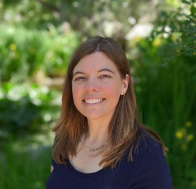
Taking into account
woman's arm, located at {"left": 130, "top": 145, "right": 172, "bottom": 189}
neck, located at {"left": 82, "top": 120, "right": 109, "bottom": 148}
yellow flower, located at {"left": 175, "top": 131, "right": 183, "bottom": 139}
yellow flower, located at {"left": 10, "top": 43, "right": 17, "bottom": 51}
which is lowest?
woman's arm, located at {"left": 130, "top": 145, "right": 172, "bottom": 189}

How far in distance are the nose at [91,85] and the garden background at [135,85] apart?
500 millimetres

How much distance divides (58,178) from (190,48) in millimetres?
895

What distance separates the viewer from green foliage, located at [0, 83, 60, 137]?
21.6 ft

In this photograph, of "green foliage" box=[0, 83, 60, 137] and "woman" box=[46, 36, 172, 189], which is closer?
"woman" box=[46, 36, 172, 189]

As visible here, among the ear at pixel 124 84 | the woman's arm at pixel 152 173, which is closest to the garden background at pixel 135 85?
the ear at pixel 124 84

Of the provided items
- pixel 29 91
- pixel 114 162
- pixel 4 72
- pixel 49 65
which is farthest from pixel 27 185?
pixel 49 65

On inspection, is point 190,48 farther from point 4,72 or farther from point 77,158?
point 4,72

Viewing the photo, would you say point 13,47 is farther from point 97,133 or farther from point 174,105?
point 97,133

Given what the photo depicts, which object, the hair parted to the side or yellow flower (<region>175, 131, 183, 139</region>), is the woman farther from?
yellow flower (<region>175, 131, 183, 139</region>)

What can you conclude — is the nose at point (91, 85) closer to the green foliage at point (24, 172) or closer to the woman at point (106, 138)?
the woman at point (106, 138)

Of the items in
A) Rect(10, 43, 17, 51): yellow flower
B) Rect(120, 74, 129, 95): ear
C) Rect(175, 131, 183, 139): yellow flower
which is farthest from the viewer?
Rect(10, 43, 17, 51): yellow flower

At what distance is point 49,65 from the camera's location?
10.5 metres

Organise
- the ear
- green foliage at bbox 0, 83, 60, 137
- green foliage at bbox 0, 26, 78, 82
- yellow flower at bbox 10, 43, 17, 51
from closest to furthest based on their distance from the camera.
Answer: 1. the ear
2. green foliage at bbox 0, 83, 60, 137
3. yellow flower at bbox 10, 43, 17, 51
4. green foliage at bbox 0, 26, 78, 82

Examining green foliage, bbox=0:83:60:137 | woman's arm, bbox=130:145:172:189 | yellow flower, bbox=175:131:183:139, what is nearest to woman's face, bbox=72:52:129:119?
woman's arm, bbox=130:145:172:189
